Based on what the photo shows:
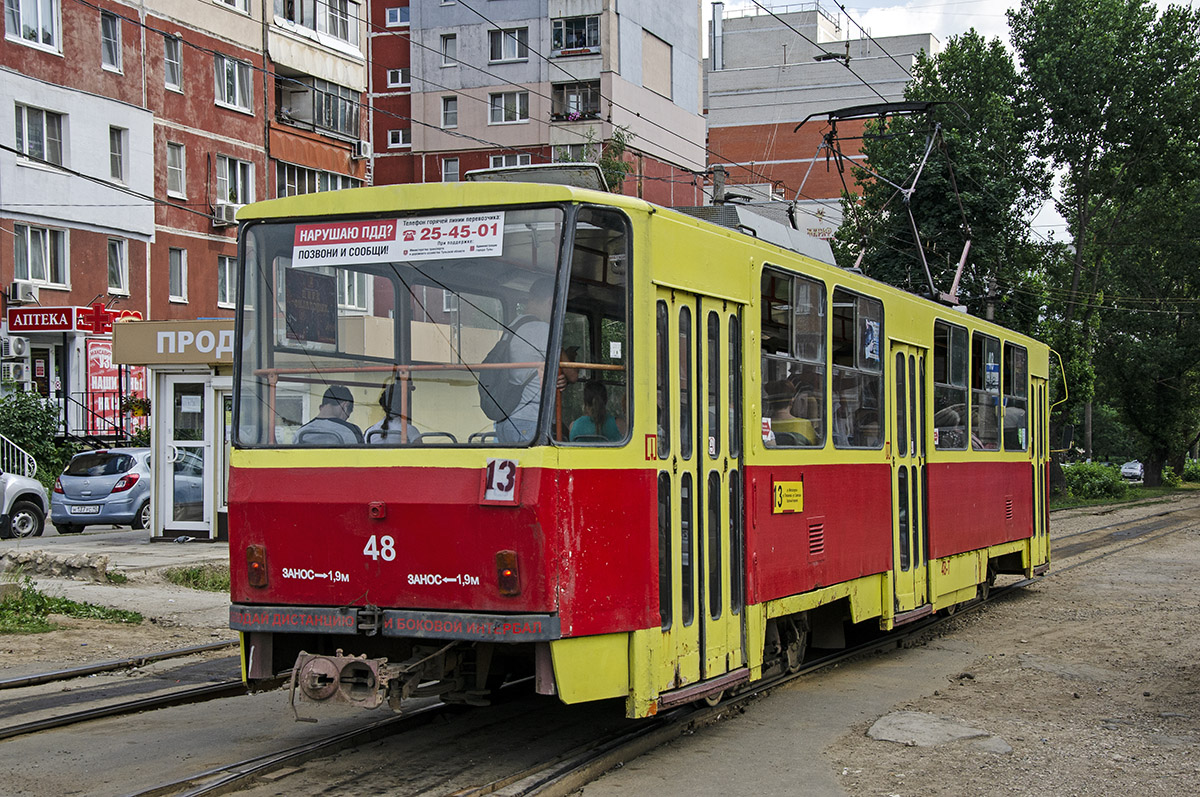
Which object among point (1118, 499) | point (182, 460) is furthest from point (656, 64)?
point (182, 460)

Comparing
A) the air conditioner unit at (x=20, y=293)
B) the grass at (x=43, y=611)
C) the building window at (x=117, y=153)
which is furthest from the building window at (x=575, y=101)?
the grass at (x=43, y=611)

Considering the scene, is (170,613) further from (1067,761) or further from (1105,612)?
(1105,612)

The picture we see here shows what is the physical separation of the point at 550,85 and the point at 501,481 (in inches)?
1901

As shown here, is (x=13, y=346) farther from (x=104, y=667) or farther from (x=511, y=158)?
(x=511, y=158)

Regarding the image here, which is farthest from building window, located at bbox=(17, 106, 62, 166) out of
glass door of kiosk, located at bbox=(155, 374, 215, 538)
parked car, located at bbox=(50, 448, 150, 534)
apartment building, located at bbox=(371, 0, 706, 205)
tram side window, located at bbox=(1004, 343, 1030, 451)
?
tram side window, located at bbox=(1004, 343, 1030, 451)

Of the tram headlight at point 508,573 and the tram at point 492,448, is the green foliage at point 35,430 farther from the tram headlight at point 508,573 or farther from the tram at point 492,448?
the tram headlight at point 508,573

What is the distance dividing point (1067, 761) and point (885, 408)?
386cm

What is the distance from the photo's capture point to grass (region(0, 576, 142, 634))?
12.4 meters

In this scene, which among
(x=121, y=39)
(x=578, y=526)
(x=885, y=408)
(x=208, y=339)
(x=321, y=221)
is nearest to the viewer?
(x=578, y=526)

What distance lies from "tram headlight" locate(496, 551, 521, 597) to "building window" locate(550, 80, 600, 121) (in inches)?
1840

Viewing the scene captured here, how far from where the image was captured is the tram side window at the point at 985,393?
45.4 feet

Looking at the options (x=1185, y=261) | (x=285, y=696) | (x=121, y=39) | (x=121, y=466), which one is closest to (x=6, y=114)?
(x=121, y=39)

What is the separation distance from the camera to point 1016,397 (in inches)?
609

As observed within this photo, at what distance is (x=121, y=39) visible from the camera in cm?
3441
